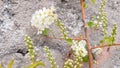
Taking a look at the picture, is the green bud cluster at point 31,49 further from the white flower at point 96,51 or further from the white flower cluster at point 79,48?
the white flower at point 96,51

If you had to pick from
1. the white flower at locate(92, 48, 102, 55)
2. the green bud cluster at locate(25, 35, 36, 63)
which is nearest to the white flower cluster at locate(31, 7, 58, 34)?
the green bud cluster at locate(25, 35, 36, 63)

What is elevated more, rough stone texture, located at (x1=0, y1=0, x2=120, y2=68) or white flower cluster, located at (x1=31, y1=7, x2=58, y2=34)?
white flower cluster, located at (x1=31, y1=7, x2=58, y2=34)

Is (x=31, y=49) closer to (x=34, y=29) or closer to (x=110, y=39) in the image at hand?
(x=34, y=29)

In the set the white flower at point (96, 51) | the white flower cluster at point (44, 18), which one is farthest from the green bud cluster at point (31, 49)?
the white flower at point (96, 51)

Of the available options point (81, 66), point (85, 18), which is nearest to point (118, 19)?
point (85, 18)

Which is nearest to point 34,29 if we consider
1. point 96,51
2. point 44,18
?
point 44,18

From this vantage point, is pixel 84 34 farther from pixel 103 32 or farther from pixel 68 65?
pixel 68 65

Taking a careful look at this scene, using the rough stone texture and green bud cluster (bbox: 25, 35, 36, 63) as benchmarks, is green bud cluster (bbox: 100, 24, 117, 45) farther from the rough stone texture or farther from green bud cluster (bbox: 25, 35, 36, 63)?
green bud cluster (bbox: 25, 35, 36, 63)

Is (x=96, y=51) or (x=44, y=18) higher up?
(x=44, y=18)
